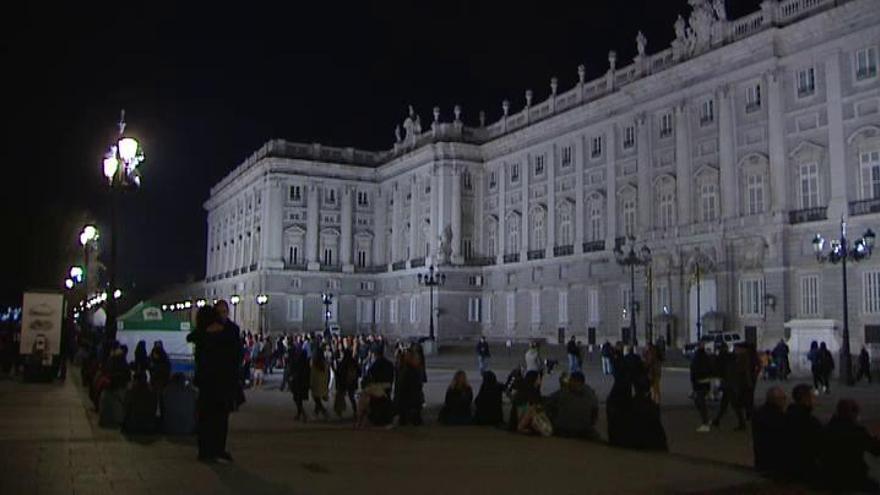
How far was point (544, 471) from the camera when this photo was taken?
1180 centimetres

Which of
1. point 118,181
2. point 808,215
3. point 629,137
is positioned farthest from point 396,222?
point 118,181

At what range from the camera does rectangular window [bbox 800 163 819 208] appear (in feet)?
146

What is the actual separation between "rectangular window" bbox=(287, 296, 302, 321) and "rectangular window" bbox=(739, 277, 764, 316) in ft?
158

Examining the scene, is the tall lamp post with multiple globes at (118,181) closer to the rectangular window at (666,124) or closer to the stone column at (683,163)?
the stone column at (683,163)

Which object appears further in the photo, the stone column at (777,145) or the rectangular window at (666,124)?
the rectangular window at (666,124)

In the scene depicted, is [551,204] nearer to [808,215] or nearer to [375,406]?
[808,215]

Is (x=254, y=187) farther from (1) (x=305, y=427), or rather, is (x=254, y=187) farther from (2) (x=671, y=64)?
(1) (x=305, y=427)

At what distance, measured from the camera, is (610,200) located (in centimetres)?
5928

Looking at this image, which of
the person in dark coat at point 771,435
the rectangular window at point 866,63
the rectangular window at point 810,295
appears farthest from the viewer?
the rectangular window at point 810,295

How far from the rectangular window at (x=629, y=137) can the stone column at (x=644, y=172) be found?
1252 millimetres

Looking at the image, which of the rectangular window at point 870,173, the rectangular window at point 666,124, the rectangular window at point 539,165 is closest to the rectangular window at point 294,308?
the rectangular window at point 539,165

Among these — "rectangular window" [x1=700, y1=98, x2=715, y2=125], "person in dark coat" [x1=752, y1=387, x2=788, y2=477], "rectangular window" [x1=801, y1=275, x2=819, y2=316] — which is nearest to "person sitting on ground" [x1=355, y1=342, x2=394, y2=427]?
"person in dark coat" [x1=752, y1=387, x2=788, y2=477]

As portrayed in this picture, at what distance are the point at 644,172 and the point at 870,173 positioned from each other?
15.5 meters

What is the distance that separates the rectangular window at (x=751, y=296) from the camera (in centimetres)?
4616
